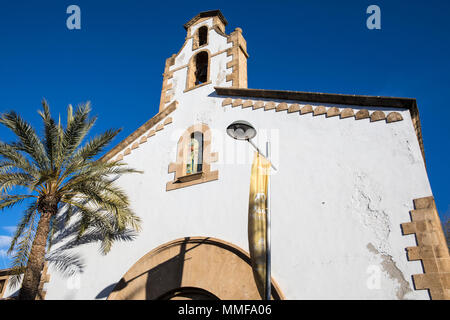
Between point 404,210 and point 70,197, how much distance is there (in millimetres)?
9078

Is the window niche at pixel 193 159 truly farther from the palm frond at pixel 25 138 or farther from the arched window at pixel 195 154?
the palm frond at pixel 25 138

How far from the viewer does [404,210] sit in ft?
21.7

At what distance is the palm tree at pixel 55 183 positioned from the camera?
31.8 ft

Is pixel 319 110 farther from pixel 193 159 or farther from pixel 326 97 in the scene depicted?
pixel 193 159

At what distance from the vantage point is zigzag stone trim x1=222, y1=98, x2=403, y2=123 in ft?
25.3

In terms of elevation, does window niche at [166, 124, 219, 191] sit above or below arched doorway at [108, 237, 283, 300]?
above

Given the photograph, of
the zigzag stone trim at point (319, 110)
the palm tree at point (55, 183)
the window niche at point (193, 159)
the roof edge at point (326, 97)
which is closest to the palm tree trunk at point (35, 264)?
the palm tree at point (55, 183)

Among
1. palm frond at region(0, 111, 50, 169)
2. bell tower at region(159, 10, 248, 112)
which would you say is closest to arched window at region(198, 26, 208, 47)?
bell tower at region(159, 10, 248, 112)

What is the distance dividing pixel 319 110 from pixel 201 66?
6.56 m

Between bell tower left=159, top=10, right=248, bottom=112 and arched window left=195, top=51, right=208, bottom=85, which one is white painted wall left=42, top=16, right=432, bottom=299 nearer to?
bell tower left=159, top=10, right=248, bottom=112

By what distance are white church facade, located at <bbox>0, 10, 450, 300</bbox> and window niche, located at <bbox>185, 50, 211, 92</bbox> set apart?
101 centimetres

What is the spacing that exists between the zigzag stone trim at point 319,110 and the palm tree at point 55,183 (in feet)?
13.7
